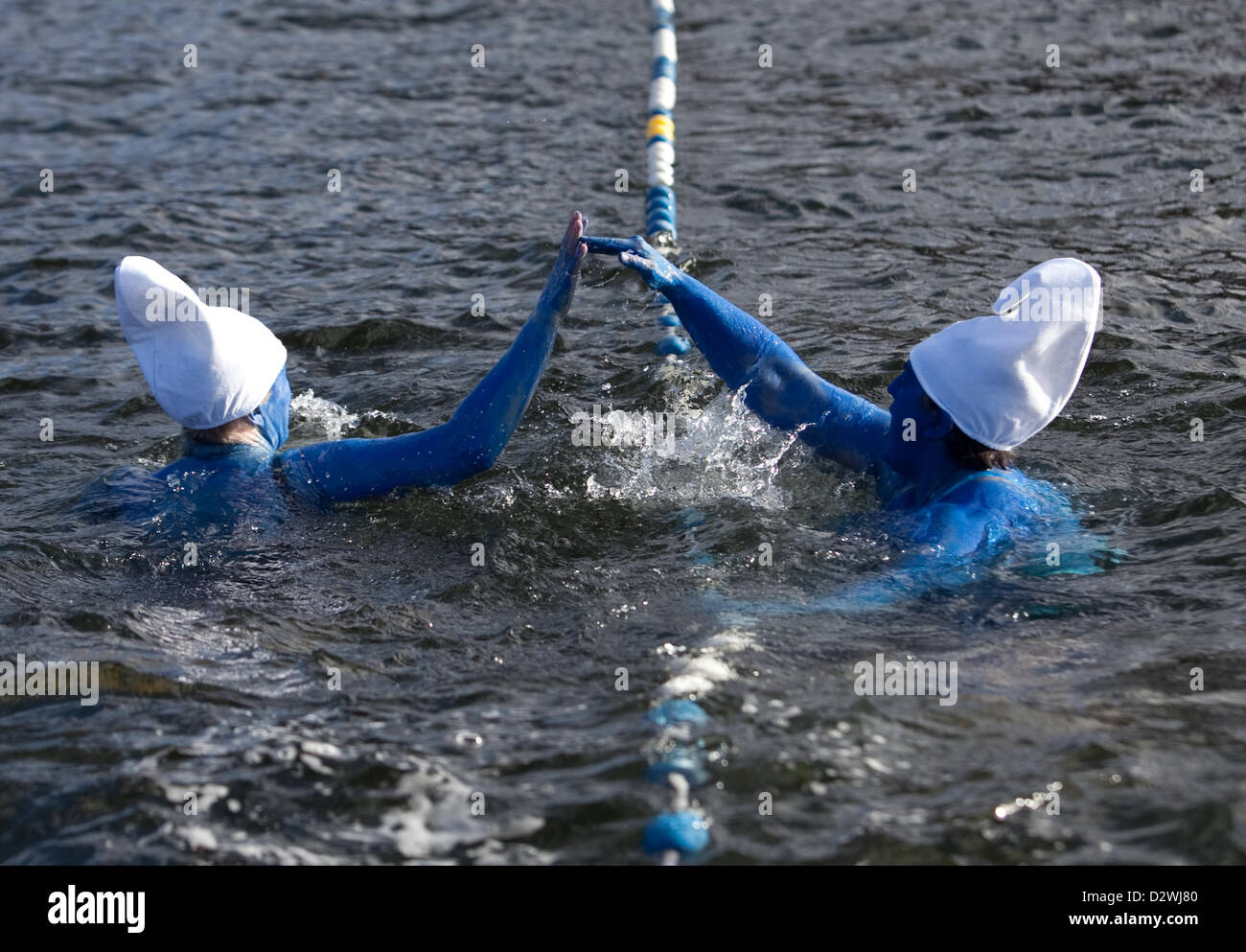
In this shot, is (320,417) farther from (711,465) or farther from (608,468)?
(711,465)

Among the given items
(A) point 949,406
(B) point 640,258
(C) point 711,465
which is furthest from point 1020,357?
(C) point 711,465

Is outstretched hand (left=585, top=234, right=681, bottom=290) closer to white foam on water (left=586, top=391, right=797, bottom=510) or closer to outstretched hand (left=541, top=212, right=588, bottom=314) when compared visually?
outstretched hand (left=541, top=212, right=588, bottom=314)

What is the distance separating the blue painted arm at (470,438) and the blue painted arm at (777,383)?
1.32 ft

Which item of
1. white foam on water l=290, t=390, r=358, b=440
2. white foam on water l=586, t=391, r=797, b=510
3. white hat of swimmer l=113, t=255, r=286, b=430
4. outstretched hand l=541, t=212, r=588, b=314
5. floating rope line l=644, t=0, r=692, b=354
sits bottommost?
white foam on water l=586, t=391, r=797, b=510

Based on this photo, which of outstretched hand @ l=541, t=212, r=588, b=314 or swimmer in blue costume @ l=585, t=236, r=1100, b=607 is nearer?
swimmer in blue costume @ l=585, t=236, r=1100, b=607

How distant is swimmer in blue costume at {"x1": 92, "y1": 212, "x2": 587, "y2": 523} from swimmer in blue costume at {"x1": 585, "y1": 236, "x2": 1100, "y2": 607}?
60 cm

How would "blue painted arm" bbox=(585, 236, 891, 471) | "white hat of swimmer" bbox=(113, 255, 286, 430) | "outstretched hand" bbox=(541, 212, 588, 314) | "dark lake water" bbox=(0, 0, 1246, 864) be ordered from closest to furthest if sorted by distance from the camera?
"dark lake water" bbox=(0, 0, 1246, 864)
"white hat of swimmer" bbox=(113, 255, 286, 430)
"outstretched hand" bbox=(541, 212, 588, 314)
"blue painted arm" bbox=(585, 236, 891, 471)

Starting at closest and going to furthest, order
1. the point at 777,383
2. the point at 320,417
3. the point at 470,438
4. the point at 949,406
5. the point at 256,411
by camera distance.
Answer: the point at 949,406, the point at 470,438, the point at 256,411, the point at 777,383, the point at 320,417

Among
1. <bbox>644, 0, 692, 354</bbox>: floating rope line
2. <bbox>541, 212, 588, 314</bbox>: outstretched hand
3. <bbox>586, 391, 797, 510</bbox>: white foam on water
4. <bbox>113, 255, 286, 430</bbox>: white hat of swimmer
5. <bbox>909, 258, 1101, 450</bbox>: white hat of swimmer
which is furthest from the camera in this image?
<bbox>644, 0, 692, 354</bbox>: floating rope line

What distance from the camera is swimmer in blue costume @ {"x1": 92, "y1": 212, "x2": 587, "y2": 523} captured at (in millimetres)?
5133

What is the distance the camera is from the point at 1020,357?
487cm

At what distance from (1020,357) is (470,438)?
201 centimetres

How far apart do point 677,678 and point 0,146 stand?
9.18 metres

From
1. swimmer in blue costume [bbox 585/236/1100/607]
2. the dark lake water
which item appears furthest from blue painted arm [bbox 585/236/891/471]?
the dark lake water
